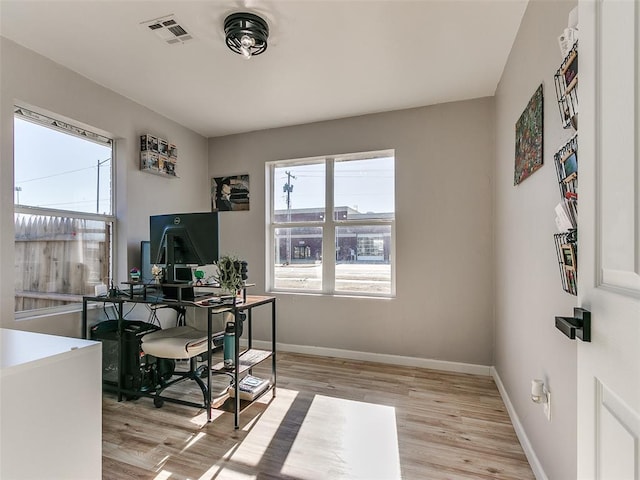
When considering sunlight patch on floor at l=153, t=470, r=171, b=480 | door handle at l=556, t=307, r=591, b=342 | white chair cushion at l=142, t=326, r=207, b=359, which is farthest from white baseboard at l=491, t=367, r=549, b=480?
white chair cushion at l=142, t=326, r=207, b=359

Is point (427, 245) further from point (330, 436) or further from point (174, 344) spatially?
point (174, 344)

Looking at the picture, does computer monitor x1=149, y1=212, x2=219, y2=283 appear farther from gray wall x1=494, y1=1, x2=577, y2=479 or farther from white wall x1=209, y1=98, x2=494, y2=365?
gray wall x1=494, y1=1, x2=577, y2=479

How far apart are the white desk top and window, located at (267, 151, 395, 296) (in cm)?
255

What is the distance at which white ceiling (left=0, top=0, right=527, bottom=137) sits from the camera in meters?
1.87

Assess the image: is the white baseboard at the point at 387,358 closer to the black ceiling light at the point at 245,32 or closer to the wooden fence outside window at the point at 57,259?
the wooden fence outside window at the point at 57,259

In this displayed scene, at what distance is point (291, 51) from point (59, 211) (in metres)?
2.24

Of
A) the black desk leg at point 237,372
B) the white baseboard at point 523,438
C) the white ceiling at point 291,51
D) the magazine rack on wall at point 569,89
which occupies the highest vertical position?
the white ceiling at point 291,51

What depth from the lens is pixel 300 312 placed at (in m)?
3.58

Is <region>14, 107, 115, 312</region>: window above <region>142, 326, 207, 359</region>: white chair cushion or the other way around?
above

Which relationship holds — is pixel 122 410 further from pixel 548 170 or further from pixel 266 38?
pixel 548 170

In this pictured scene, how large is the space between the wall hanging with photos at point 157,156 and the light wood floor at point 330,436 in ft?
6.88

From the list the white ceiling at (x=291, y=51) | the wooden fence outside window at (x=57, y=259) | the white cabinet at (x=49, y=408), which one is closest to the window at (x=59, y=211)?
the wooden fence outside window at (x=57, y=259)

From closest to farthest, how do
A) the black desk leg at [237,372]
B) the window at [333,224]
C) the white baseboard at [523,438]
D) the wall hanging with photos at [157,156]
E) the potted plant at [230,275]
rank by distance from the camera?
the white baseboard at [523,438], the black desk leg at [237,372], the potted plant at [230,275], the wall hanging with photos at [157,156], the window at [333,224]

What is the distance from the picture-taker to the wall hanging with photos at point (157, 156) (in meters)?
3.08
